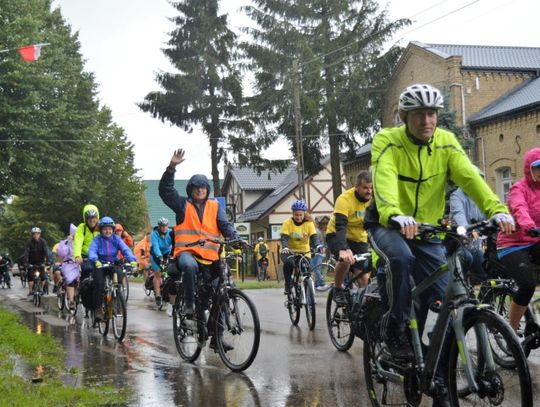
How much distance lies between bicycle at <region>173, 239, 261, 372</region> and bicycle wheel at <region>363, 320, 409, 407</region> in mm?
2181

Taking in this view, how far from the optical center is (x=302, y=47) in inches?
Answer: 1300

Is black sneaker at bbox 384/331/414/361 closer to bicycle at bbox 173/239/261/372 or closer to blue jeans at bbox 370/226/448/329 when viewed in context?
blue jeans at bbox 370/226/448/329

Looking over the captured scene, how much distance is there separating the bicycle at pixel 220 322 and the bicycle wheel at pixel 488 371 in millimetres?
3317

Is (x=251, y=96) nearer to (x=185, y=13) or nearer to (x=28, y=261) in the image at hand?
(x=185, y=13)

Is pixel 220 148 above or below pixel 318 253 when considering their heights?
above

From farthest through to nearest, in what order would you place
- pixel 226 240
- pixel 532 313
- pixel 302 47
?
pixel 302 47 → pixel 226 240 → pixel 532 313

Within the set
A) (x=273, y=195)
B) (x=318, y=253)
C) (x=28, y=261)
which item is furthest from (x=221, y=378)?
(x=273, y=195)

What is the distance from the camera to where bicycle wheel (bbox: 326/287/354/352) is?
8.93 meters

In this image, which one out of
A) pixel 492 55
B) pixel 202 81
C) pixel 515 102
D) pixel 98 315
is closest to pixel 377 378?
pixel 98 315

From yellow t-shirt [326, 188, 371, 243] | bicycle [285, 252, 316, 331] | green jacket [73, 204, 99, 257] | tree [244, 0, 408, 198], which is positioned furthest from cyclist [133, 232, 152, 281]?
yellow t-shirt [326, 188, 371, 243]

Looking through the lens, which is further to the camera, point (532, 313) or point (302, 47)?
point (302, 47)

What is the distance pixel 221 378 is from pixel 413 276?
109 inches

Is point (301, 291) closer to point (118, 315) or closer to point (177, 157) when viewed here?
point (118, 315)

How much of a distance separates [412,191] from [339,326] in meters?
4.23
